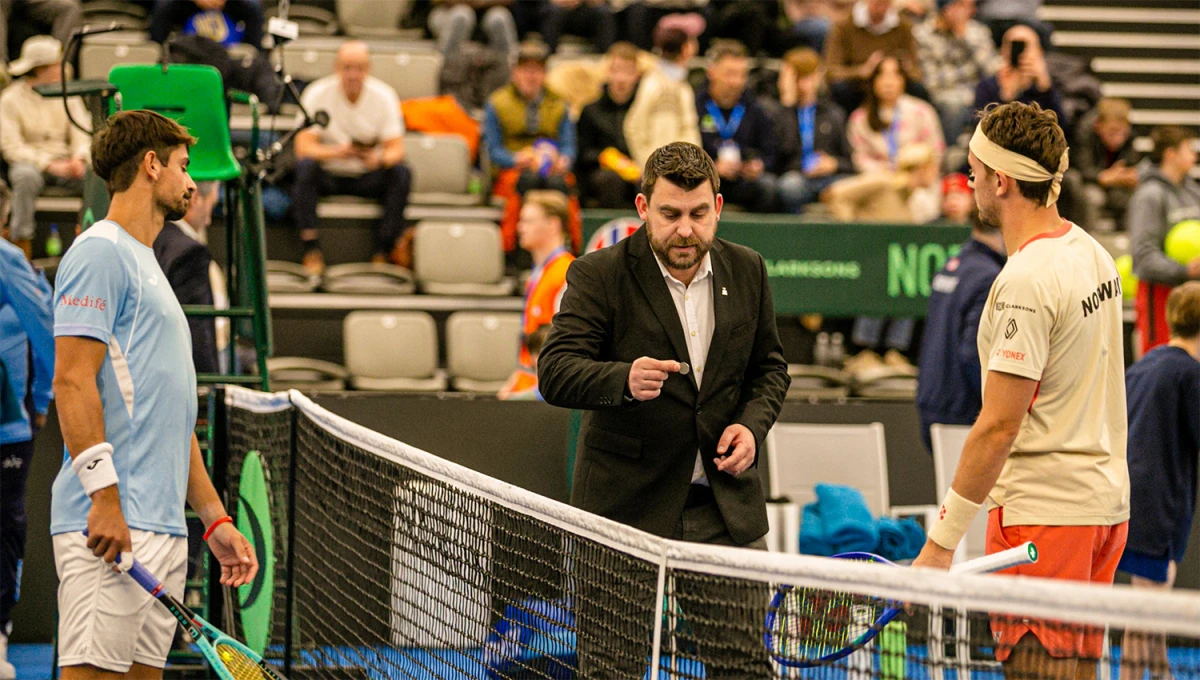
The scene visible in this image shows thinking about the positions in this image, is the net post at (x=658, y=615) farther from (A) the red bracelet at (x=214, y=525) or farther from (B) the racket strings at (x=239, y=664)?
(A) the red bracelet at (x=214, y=525)

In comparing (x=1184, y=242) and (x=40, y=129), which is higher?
(x=40, y=129)

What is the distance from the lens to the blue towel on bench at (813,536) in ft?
24.9

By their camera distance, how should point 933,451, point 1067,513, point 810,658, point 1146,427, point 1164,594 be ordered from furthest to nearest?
1. point 933,451
2. point 1146,427
3. point 1067,513
4. point 810,658
5. point 1164,594

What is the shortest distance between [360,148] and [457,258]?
1.26 m

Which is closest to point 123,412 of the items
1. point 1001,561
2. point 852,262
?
point 1001,561

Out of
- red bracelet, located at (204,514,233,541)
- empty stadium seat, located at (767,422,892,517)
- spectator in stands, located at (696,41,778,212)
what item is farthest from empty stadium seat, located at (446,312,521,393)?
red bracelet, located at (204,514,233,541)

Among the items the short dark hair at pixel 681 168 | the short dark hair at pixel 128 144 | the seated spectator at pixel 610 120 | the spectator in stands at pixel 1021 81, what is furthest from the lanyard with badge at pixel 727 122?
the short dark hair at pixel 128 144

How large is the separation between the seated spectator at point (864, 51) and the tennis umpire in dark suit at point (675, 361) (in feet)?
29.6

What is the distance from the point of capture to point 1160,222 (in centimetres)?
973

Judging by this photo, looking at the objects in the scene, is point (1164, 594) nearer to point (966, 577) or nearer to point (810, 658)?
point (966, 577)

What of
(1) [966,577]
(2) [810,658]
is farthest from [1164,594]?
(2) [810,658]

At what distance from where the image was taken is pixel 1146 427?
598 centimetres

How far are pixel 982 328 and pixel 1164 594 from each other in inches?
76.5

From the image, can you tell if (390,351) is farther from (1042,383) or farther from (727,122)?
(1042,383)
